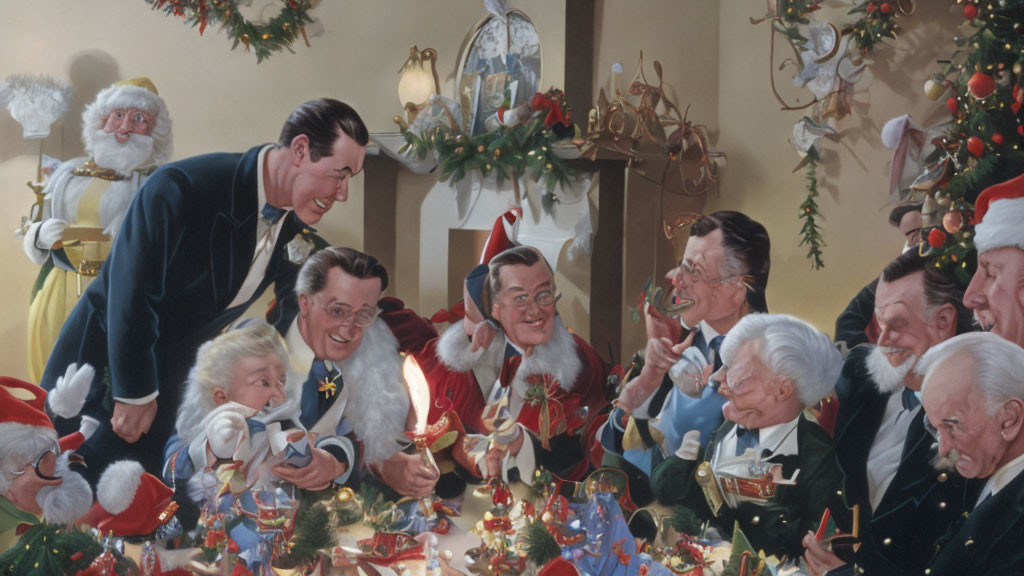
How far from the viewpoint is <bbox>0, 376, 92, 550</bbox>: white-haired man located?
323cm

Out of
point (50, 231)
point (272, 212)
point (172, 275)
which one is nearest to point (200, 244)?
point (172, 275)

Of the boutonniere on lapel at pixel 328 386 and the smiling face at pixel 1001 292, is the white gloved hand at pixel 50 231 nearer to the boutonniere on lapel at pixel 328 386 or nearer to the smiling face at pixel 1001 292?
the boutonniere on lapel at pixel 328 386

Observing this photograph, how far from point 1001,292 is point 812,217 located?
506mm

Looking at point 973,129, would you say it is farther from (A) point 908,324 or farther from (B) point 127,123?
(B) point 127,123

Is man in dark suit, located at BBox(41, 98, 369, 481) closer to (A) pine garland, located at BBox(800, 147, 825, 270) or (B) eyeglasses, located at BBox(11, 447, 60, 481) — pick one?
(B) eyeglasses, located at BBox(11, 447, 60, 481)

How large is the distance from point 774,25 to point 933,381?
103cm

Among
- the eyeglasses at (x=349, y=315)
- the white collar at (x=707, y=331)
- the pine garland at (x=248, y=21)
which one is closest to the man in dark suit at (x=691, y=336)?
the white collar at (x=707, y=331)

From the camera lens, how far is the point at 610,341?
122 inches

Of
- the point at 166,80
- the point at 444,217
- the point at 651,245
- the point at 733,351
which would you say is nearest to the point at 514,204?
the point at 444,217

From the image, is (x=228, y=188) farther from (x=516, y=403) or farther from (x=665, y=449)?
(x=665, y=449)

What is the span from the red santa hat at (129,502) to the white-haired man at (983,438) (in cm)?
228

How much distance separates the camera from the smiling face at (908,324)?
8.77ft

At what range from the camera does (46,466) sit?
10.7 ft

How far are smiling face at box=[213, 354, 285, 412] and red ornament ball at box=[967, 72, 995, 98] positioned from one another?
6.82 ft
